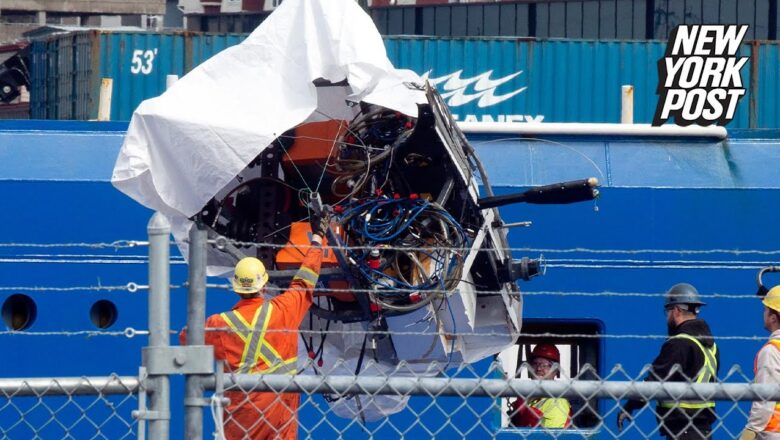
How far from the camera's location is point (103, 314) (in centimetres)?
884

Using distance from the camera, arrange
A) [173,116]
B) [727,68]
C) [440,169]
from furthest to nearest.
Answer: [727,68]
[440,169]
[173,116]

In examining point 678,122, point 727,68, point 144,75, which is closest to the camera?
point 678,122

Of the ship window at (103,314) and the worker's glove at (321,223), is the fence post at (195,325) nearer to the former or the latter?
the worker's glove at (321,223)

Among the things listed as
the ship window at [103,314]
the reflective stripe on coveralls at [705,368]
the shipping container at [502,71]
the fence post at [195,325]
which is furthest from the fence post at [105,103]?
the fence post at [195,325]

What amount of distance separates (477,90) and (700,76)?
11.0 feet

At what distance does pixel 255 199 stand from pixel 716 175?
389 cm

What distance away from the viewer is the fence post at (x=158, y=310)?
360cm

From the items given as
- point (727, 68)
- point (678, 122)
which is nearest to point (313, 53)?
point (678, 122)

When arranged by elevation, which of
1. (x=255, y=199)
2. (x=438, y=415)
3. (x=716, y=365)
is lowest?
(x=438, y=415)

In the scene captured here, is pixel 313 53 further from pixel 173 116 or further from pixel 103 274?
pixel 103 274

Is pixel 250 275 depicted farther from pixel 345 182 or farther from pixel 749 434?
pixel 749 434

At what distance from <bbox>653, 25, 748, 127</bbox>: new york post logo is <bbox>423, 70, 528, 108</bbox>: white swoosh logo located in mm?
2592

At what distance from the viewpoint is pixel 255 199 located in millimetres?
6883

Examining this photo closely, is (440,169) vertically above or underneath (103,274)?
above
